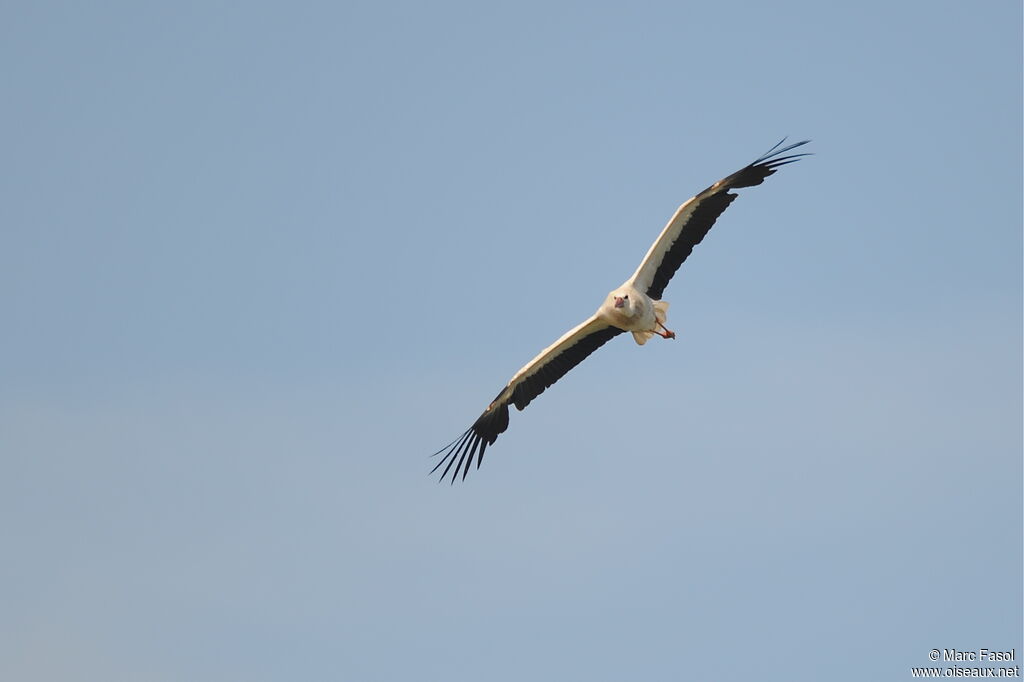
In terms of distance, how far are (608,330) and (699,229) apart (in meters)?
2.37

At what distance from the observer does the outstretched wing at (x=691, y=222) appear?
18.5 m

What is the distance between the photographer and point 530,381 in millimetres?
20516

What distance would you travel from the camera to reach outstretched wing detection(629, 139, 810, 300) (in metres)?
18.5

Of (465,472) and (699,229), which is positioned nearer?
(699,229)

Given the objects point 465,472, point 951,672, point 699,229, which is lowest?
point 951,672

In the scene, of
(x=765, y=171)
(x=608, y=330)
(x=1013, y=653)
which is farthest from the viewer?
(x=608, y=330)

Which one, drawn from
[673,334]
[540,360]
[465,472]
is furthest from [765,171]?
[465,472]

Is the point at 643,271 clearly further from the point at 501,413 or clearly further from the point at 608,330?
the point at 501,413

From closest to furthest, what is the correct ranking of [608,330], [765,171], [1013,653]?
[1013,653] < [765,171] < [608,330]

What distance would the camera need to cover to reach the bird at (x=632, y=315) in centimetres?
1855

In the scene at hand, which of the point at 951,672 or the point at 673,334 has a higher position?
the point at 673,334

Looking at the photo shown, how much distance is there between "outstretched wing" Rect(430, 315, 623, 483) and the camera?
20062 millimetres

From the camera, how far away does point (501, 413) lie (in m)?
20.7

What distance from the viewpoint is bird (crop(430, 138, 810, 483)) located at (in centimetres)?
1855
